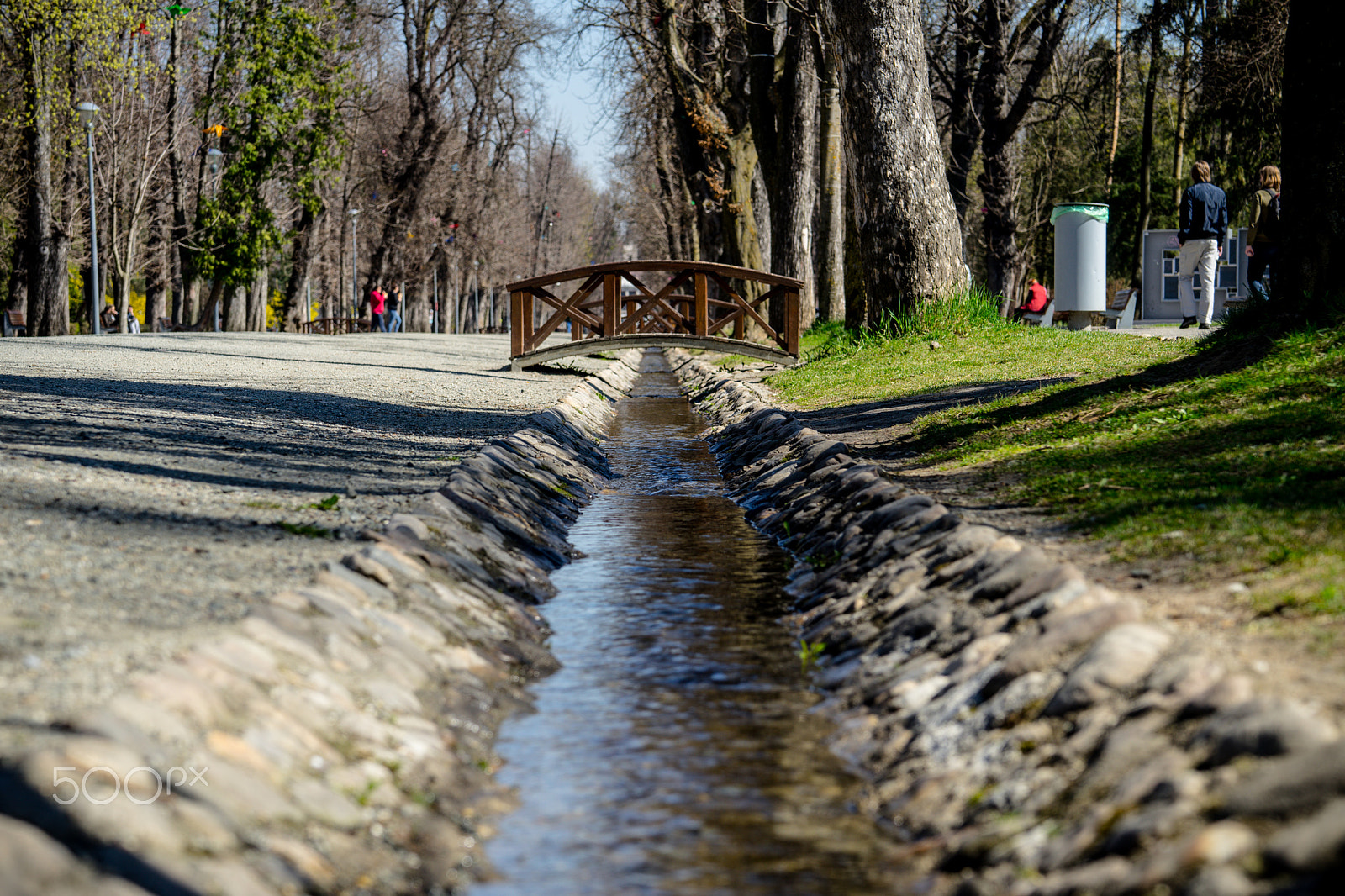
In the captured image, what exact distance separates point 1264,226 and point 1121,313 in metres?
8.30

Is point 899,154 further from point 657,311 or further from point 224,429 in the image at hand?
point 224,429

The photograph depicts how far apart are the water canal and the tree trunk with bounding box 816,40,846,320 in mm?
12809

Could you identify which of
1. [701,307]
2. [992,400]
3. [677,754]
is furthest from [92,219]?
[677,754]

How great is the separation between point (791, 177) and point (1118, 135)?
29204 millimetres

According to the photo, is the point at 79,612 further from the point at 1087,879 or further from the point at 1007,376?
the point at 1007,376

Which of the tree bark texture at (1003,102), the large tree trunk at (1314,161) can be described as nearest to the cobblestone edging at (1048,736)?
the large tree trunk at (1314,161)

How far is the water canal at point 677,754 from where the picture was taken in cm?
366

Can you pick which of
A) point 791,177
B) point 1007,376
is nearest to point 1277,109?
point 791,177

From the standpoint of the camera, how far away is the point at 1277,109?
24734 mm

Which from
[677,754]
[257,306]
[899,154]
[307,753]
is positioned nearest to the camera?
[307,753]

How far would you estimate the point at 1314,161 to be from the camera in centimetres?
807

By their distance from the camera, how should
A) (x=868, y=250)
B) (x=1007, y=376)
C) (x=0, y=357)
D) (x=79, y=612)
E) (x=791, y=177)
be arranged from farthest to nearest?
(x=791, y=177)
(x=0, y=357)
(x=868, y=250)
(x=1007, y=376)
(x=79, y=612)

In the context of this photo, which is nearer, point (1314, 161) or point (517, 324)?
point (1314, 161)

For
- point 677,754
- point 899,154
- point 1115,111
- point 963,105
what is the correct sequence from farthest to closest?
point 1115,111, point 963,105, point 899,154, point 677,754
